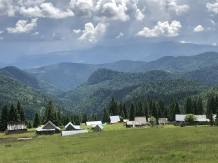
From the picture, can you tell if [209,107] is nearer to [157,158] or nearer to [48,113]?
[48,113]

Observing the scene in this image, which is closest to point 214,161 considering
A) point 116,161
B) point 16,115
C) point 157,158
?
point 157,158

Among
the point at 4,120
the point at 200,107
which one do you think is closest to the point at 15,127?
the point at 4,120

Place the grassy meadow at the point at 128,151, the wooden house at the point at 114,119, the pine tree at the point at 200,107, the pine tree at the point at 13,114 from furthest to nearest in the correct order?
the pine tree at the point at 200,107 < the wooden house at the point at 114,119 < the pine tree at the point at 13,114 < the grassy meadow at the point at 128,151

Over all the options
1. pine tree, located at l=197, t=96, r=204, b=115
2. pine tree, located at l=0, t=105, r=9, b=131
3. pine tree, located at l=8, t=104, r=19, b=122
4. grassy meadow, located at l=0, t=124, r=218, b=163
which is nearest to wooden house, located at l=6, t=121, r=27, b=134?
pine tree, located at l=8, t=104, r=19, b=122

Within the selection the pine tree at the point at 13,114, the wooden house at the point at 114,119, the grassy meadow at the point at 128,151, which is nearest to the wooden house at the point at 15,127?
the pine tree at the point at 13,114

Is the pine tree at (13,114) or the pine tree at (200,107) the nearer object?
the pine tree at (13,114)

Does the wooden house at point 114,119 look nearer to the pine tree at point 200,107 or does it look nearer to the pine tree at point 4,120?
the pine tree at point 200,107

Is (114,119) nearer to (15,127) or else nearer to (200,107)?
(200,107)

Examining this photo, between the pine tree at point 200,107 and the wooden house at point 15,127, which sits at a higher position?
the pine tree at point 200,107

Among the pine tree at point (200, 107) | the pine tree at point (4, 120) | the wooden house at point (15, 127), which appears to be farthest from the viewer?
the pine tree at point (200, 107)

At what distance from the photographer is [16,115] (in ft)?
342

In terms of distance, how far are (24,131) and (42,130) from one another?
12794 mm

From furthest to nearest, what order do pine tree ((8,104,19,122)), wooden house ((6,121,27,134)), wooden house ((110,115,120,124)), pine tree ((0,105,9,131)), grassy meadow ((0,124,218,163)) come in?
wooden house ((110,115,120,124))
pine tree ((8,104,19,122))
pine tree ((0,105,9,131))
wooden house ((6,121,27,134))
grassy meadow ((0,124,218,163))

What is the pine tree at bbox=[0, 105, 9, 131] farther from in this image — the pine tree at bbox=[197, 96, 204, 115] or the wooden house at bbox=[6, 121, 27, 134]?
the pine tree at bbox=[197, 96, 204, 115]
